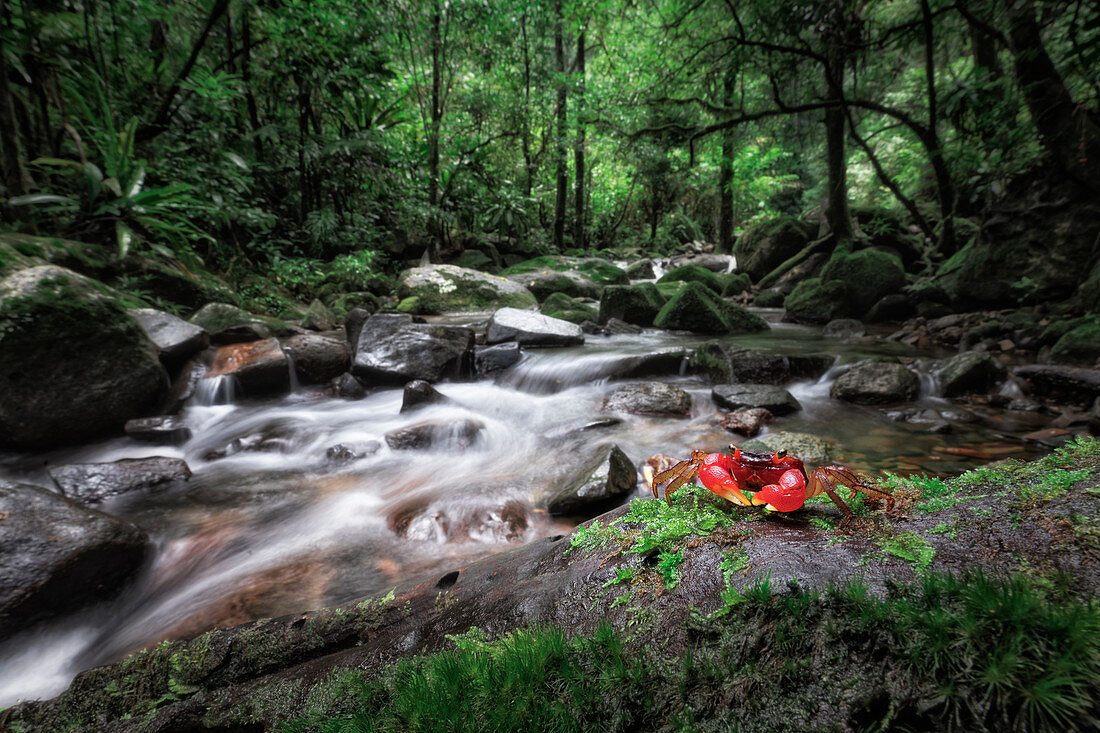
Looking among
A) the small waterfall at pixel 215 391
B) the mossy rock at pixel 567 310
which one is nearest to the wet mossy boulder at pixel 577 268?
the mossy rock at pixel 567 310

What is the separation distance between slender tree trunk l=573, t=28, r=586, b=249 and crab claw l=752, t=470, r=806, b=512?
14.1m

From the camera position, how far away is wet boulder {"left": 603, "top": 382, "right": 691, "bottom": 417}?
6.29m

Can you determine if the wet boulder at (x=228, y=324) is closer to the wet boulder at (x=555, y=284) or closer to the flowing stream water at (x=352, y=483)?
the flowing stream water at (x=352, y=483)

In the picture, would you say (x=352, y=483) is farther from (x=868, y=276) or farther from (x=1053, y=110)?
(x=868, y=276)

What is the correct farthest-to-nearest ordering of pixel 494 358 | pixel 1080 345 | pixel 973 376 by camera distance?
pixel 494 358 < pixel 973 376 < pixel 1080 345

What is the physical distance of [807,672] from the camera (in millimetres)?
905

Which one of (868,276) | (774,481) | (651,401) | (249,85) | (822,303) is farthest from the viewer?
(822,303)

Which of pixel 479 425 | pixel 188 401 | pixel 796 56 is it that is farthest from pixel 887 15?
pixel 188 401

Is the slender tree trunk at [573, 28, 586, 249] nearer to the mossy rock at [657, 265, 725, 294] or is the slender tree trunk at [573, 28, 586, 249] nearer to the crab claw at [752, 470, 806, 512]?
the mossy rock at [657, 265, 725, 294]

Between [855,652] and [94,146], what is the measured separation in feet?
38.1

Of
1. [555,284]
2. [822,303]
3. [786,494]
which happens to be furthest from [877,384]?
[555,284]

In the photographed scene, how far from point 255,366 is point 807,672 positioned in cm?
749

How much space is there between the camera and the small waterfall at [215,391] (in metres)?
6.11

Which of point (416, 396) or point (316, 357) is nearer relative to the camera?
point (416, 396)
